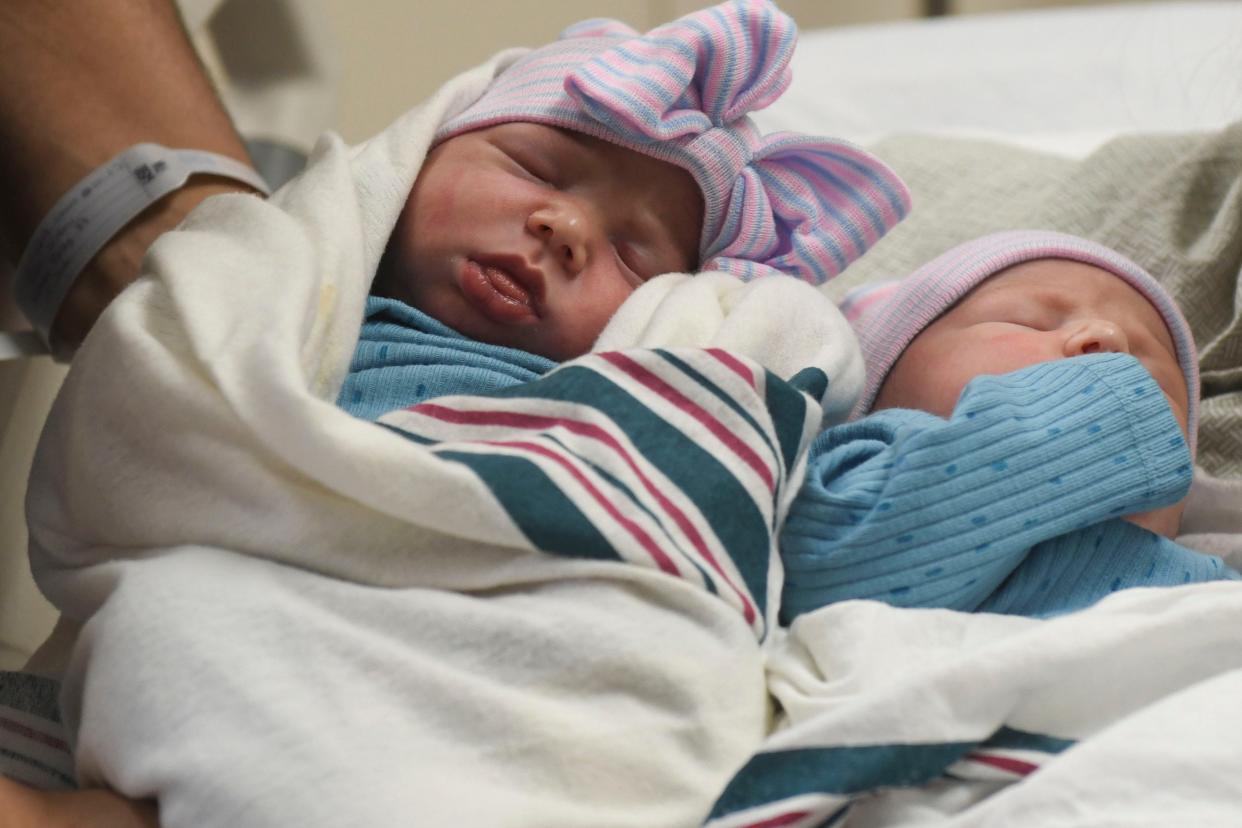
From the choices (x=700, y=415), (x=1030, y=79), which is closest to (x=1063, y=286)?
(x=700, y=415)

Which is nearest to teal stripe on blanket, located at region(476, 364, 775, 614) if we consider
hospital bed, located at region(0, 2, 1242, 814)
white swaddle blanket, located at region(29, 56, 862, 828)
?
white swaddle blanket, located at region(29, 56, 862, 828)

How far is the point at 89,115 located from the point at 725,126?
571 mm

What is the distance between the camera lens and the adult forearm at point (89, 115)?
1.05m

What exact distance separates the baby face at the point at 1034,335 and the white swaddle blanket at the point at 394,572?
186 mm

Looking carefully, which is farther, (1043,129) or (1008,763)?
(1043,129)

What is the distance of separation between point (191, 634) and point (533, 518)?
0.49 ft

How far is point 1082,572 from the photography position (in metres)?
0.68

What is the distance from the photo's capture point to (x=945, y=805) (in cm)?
56

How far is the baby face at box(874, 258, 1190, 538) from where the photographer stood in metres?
0.79

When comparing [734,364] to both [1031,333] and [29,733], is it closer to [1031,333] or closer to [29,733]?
[1031,333]

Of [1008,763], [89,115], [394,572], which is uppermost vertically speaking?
[89,115]

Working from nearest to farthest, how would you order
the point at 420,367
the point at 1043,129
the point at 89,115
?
the point at 420,367, the point at 89,115, the point at 1043,129

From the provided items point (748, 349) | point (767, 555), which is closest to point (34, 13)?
point (748, 349)

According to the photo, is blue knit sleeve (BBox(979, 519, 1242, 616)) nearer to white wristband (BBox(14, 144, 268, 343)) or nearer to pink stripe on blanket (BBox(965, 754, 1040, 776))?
pink stripe on blanket (BBox(965, 754, 1040, 776))
